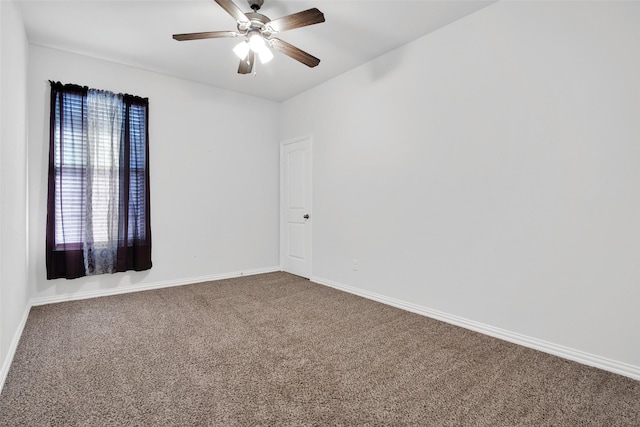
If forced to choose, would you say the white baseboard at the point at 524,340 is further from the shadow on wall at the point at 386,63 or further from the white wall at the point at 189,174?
the shadow on wall at the point at 386,63

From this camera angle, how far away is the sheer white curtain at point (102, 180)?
353 cm

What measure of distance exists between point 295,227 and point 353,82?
7.37 feet

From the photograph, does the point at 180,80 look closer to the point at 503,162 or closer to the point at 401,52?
the point at 401,52

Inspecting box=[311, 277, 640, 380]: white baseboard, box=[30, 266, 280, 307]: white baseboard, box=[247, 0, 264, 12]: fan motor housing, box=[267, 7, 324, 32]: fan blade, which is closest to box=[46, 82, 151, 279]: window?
box=[30, 266, 280, 307]: white baseboard

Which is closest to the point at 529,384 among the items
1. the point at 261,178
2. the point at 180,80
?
the point at 261,178

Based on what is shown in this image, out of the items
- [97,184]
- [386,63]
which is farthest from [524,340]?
[97,184]

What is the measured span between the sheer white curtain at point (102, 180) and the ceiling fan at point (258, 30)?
1682 millimetres

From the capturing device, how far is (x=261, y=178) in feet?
16.4

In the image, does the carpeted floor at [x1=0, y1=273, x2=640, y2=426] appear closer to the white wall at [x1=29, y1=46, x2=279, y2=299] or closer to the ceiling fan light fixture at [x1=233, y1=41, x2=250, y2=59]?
the white wall at [x1=29, y1=46, x2=279, y2=299]

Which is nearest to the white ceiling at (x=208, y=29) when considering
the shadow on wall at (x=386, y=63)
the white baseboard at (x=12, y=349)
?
the shadow on wall at (x=386, y=63)

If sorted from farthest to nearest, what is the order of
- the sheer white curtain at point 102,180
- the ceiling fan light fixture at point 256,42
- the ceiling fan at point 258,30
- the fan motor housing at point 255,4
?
the sheer white curtain at point 102,180, the ceiling fan light fixture at point 256,42, the fan motor housing at point 255,4, the ceiling fan at point 258,30

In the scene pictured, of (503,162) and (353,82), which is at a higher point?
(353,82)

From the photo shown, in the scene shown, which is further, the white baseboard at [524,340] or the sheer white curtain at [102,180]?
the sheer white curtain at [102,180]

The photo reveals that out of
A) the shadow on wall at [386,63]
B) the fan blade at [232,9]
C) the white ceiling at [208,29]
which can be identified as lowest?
the fan blade at [232,9]
